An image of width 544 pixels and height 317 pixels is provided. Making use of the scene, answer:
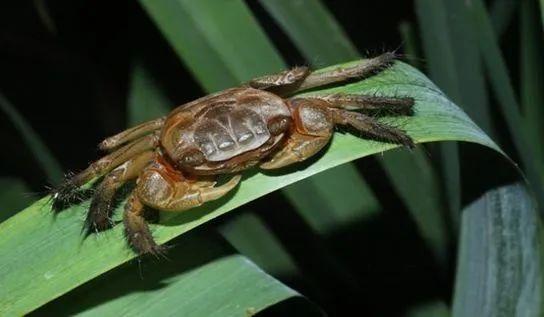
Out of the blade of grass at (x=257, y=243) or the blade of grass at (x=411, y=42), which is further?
the blade of grass at (x=411, y=42)

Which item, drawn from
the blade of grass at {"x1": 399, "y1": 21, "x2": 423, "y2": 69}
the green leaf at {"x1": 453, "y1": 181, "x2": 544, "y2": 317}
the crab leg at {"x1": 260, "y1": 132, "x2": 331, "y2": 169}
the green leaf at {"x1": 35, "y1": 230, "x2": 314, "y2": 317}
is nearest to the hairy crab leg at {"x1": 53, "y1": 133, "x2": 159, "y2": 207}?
the green leaf at {"x1": 35, "y1": 230, "x2": 314, "y2": 317}

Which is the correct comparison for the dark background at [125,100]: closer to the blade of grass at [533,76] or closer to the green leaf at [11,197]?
the green leaf at [11,197]

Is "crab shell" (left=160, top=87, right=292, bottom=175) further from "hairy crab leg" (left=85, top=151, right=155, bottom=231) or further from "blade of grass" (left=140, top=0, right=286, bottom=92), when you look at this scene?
"blade of grass" (left=140, top=0, right=286, bottom=92)

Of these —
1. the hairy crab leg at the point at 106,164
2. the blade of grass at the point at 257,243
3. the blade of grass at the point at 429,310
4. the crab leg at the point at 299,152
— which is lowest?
the blade of grass at the point at 429,310

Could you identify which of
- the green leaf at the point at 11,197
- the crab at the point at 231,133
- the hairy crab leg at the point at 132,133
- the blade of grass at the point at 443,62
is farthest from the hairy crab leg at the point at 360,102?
the green leaf at the point at 11,197

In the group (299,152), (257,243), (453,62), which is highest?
(299,152)

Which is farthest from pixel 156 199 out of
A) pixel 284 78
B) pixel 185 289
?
pixel 284 78

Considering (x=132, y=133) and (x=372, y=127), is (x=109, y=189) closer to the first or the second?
(x=132, y=133)
